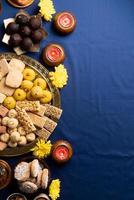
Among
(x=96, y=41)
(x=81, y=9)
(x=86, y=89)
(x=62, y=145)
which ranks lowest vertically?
(x=62, y=145)

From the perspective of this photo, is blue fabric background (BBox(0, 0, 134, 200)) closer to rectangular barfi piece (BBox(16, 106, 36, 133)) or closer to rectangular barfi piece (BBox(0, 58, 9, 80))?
rectangular barfi piece (BBox(16, 106, 36, 133))

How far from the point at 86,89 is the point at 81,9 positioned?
1.63ft

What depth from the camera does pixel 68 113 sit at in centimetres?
315

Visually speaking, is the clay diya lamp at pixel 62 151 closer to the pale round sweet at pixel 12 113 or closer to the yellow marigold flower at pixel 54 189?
the yellow marigold flower at pixel 54 189

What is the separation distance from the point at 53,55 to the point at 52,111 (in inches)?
13.3

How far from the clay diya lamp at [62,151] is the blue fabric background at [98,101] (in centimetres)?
5

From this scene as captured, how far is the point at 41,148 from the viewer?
121 inches

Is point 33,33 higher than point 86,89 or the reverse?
higher

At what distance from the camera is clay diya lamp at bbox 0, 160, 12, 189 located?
3066mm

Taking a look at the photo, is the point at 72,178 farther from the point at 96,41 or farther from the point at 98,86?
the point at 96,41

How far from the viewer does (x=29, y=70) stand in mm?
3051

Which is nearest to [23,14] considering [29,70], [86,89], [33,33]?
[33,33]

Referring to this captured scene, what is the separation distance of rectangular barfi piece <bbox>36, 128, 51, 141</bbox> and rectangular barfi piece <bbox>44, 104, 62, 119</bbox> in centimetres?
10

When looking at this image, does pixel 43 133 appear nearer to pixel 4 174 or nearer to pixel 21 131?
pixel 21 131
